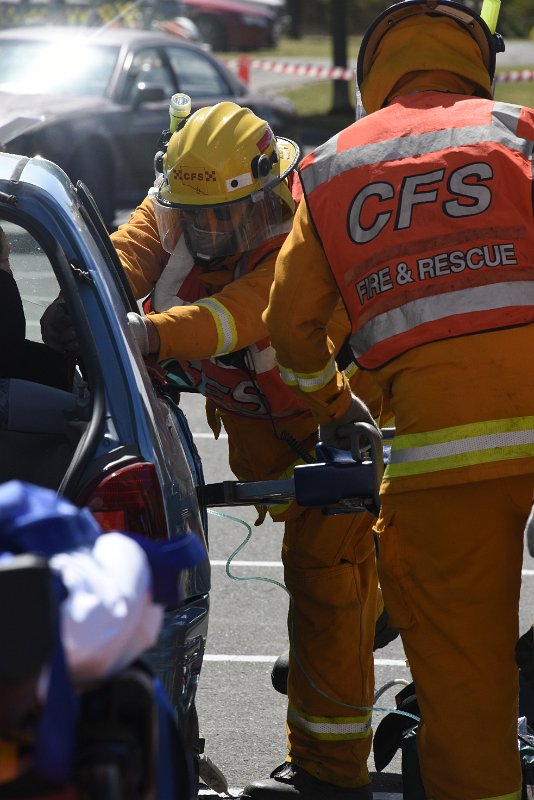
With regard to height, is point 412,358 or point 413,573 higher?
point 412,358

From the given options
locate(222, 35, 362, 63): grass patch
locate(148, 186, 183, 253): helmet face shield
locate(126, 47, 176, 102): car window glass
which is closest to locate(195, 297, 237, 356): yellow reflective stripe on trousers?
locate(148, 186, 183, 253): helmet face shield

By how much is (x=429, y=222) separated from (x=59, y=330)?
1.24m

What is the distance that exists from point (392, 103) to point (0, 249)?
4.23ft

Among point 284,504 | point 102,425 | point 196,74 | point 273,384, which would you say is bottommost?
point 196,74

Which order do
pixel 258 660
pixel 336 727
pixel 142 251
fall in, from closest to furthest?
pixel 336 727 < pixel 142 251 < pixel 258 660

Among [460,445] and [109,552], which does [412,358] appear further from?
[109,552]

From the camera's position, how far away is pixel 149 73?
12891 mm

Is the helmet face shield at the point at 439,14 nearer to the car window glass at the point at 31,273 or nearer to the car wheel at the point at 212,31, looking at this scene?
the car window glass at the point at 31,273

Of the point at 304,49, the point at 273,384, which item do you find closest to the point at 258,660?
the point at 273,384

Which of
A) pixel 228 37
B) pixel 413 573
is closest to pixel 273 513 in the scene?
pixel 413 573

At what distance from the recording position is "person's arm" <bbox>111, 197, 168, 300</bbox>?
415 centimetres

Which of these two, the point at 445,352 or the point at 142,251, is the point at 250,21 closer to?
the point at 142,251

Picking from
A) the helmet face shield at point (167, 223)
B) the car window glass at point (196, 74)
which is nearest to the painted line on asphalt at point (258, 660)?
the helmet face shield at point (167, 223)

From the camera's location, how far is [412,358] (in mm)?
2984
